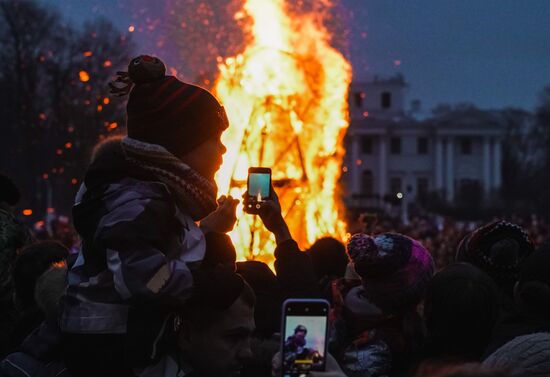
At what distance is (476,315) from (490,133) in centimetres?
9284

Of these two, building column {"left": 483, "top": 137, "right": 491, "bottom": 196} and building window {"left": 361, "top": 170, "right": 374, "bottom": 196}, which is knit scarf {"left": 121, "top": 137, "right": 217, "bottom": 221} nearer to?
building window {"left": 361, "top": 170, "right": 374, "bottom": 196}

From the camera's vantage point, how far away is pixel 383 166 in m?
95.1

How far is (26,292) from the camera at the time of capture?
5598 mm

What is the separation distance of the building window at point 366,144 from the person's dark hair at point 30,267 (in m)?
89.7

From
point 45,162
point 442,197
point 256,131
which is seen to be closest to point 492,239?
point 256,131

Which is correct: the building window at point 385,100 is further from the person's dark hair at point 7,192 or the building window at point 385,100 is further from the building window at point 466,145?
the person's dark hair at point 7,192

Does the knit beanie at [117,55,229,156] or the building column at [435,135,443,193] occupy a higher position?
the building column at [435,135,443,193]

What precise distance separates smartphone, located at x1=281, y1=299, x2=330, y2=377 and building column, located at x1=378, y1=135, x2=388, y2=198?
9225 centimetres

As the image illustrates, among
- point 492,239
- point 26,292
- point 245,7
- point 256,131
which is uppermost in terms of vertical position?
point 245,7

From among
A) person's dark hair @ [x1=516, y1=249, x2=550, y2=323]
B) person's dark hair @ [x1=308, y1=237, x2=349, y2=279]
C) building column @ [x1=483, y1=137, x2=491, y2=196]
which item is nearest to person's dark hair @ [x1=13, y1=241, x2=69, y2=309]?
person's dark hair @ [x1=308, y1=237, x2=349, y2=279]

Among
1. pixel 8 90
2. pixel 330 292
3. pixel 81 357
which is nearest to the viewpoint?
pixel 81 357

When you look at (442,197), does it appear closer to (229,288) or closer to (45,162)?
(45,162)

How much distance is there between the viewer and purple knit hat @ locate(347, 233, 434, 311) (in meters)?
4.00

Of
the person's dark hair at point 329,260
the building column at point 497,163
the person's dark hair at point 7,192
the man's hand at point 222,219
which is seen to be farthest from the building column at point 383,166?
the man's hand at point 222,219
